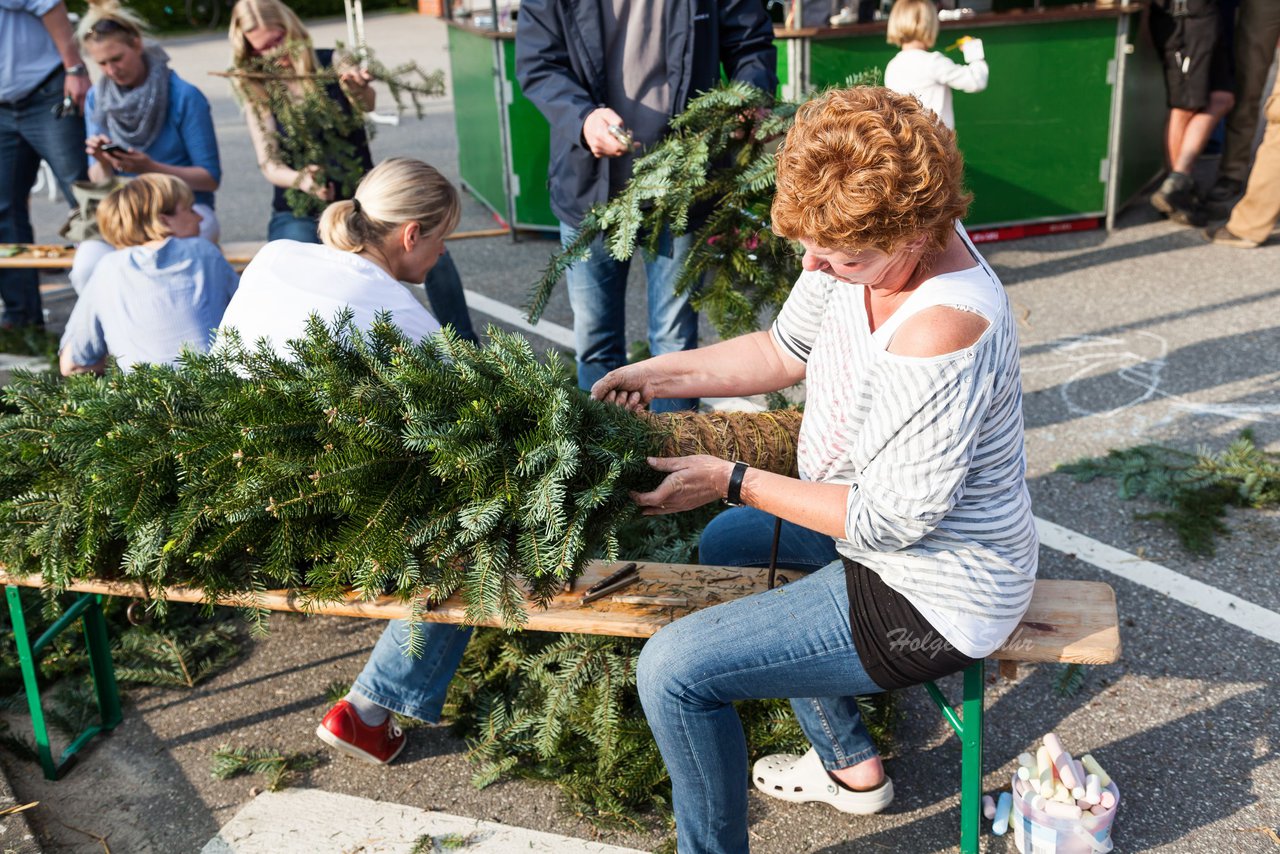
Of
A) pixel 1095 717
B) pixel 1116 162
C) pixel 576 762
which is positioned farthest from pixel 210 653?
pixel 1116 162

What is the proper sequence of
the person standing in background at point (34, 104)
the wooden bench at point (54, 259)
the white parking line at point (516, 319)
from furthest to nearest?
the white parking line at point (516, 319)
the person standing in background at point (34, 104)
the wooden bench at point (54, 259)

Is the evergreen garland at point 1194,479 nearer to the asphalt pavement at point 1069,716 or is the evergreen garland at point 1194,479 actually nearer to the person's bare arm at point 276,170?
the asphalt pavement at point 1069,716

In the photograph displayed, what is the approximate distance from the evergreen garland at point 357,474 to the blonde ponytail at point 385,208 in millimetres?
592

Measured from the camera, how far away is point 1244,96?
7547mm

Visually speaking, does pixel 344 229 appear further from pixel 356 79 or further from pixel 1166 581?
pixel 1166 581

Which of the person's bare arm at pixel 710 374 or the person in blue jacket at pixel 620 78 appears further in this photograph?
the person in blue jacket at pixel 620 78

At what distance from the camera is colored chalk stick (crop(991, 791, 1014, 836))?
277cm

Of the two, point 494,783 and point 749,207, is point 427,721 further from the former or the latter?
point 749,207

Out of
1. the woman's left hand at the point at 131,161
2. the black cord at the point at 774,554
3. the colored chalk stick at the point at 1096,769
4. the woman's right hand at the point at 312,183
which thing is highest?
the woman's left hand at the point at 131,161

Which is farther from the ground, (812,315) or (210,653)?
(812,315)

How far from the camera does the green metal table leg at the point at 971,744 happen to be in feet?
8.29

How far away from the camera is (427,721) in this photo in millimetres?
3152

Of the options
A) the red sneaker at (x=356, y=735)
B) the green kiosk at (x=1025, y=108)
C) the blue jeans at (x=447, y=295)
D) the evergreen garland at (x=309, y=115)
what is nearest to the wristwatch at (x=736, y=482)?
the red sneaker at (x=356, y=735)

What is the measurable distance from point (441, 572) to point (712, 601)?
0.62m
